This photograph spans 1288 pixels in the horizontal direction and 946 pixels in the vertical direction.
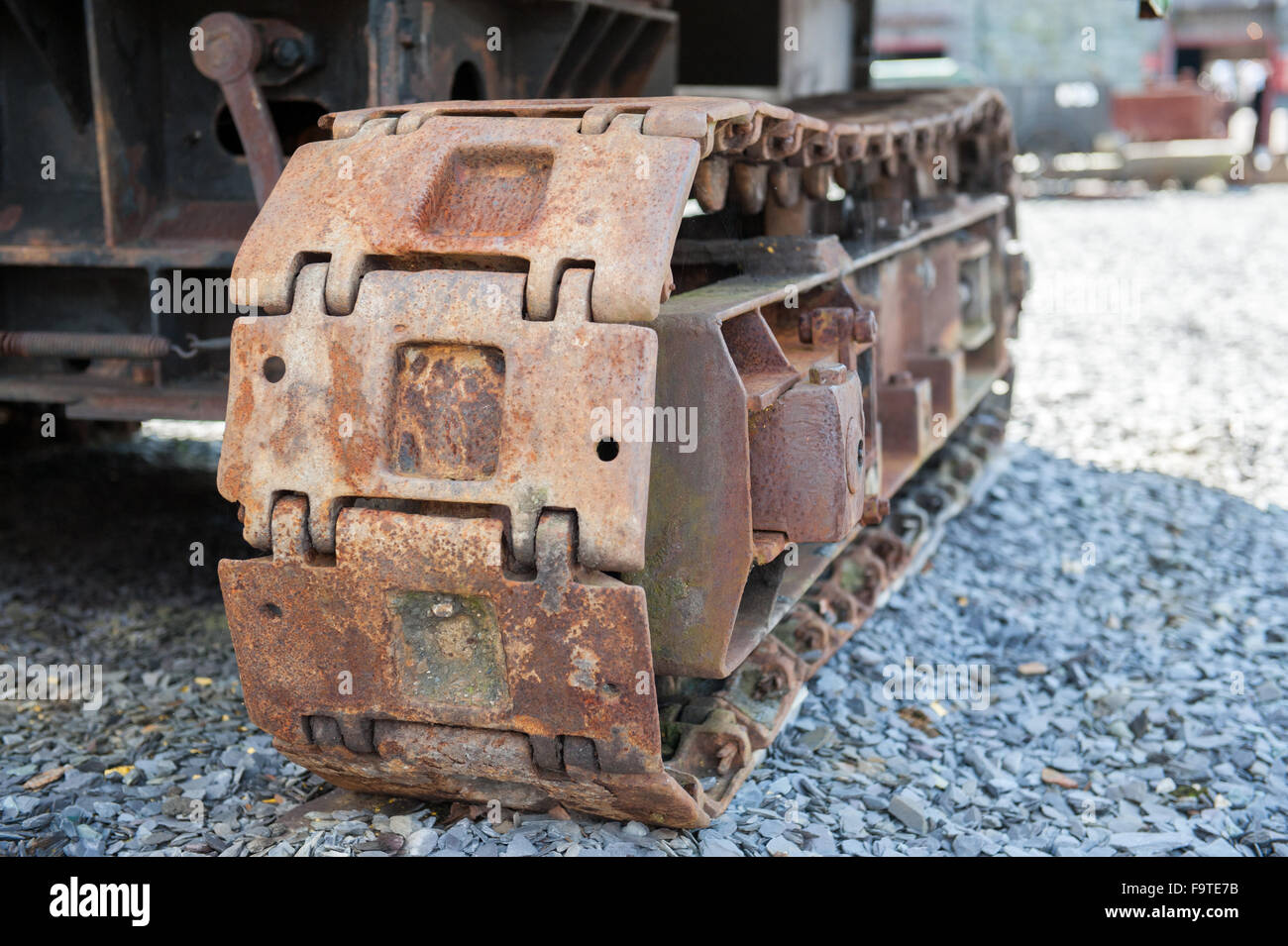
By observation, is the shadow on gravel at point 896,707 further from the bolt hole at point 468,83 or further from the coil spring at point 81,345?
the bolt hole at point 468,83

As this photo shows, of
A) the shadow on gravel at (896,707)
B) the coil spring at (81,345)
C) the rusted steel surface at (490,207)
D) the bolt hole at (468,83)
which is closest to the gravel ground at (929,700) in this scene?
the shadow on gravel at (896,707)

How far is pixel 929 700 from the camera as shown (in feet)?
12.6

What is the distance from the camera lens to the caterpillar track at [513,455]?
248 centimetres

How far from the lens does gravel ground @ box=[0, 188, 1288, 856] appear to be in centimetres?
302

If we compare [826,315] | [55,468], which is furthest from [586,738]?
[55,468]

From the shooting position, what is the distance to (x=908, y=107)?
470cm

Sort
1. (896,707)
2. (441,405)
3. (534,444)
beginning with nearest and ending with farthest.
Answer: (534,444)
(441,405)
(896,707)

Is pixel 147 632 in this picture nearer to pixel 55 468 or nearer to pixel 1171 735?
pixel 55 468

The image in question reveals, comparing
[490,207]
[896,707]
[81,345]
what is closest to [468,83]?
[81,345]

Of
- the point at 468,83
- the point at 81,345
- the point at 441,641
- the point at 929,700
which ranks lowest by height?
the point at 929,700

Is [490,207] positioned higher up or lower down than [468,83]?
lower down

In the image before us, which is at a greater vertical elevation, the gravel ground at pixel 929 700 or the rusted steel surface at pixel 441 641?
the rusted steel surface at pixel 441 641

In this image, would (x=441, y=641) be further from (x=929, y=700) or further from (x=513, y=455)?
(x=929, y=700)

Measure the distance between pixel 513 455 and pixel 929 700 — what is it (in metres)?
1.77
